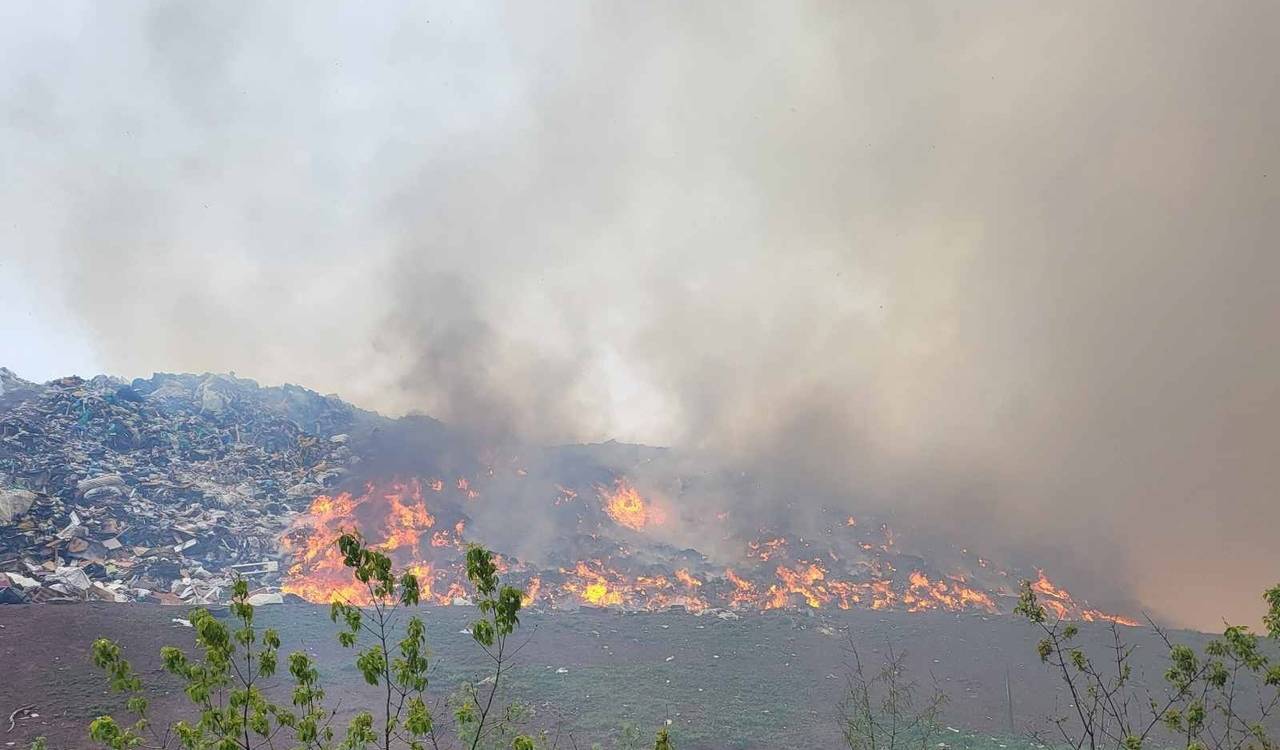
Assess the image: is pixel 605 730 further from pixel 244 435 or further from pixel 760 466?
pixel 760 466

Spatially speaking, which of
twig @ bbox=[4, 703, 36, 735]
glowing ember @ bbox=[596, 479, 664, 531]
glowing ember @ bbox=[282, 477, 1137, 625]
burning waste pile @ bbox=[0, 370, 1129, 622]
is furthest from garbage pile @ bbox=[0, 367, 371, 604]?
glowing ember @ bbox=[596, 479, 664, 531]

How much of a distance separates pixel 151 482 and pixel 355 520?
8.47 m

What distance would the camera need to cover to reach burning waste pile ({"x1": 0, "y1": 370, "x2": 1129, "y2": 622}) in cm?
2289

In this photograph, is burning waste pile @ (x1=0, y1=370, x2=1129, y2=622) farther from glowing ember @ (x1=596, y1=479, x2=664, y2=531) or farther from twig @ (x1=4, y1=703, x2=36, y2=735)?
twig @ (x1=4, y1=703, x2=36, y2=735)

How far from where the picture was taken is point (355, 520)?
101ft

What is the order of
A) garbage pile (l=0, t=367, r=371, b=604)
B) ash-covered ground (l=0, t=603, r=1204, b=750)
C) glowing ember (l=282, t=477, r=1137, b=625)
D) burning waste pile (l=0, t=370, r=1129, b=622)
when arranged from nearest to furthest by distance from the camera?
ash-covered ground (l=0, t=603, r=1204, b=750), garbage pile (l=0, t=367, r=371, b=604), burning waste pile (l=0, t=370, r=1129, b=622), glowing ember (l=282, t=477, r=1137, b=625)

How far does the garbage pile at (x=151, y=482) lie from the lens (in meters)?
20.9

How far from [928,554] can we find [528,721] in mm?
32563

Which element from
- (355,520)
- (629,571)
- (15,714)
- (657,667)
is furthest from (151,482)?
(657,667)

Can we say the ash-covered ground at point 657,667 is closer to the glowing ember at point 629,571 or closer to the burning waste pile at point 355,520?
the burning waste pile at point 355,520

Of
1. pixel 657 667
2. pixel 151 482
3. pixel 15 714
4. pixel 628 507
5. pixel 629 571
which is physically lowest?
pixel 657 667

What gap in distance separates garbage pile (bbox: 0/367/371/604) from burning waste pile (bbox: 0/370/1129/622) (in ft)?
0.30

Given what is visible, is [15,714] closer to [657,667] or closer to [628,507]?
[657,667]

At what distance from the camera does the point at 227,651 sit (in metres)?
5.27
